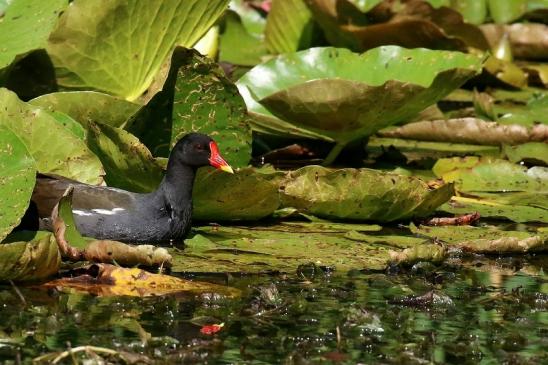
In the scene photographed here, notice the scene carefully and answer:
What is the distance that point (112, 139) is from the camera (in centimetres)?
559

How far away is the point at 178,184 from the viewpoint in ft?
18.7

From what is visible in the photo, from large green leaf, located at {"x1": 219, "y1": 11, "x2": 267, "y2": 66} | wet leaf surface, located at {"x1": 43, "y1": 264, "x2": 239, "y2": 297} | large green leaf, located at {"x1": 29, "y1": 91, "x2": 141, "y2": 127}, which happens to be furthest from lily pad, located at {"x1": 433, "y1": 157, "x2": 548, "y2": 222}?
large green leaf, located at {"x1": 219, "y1": 11, "x2": 267, "y2": 66}

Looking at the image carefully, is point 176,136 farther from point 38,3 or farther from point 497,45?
point 497,45

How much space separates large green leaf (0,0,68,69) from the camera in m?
5.95

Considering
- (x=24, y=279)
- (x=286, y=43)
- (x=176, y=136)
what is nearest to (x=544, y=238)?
(x=176, y=136)

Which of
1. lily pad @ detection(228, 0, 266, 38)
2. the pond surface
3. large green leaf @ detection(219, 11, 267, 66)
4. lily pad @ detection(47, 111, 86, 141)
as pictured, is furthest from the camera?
lily pad @ detection(228, 0, 266, 38)

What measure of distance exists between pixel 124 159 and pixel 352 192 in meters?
0.96

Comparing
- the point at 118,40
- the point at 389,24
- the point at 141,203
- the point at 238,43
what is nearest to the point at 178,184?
the point at 141,203

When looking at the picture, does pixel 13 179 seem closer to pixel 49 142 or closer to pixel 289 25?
pixel 49 142

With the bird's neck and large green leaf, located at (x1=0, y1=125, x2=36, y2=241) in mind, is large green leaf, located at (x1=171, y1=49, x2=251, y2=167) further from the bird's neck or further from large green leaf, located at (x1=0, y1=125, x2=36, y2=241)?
large green leaf, located at (x1=0, y1=125, x2=36, y2=241)

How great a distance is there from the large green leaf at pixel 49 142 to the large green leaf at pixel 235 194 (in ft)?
1.42

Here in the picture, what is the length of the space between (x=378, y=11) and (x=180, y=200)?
3.45 meters

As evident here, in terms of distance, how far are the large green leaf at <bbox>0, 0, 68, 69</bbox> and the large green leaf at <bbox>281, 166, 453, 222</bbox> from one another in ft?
4.04

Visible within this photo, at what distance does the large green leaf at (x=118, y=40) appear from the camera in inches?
243
